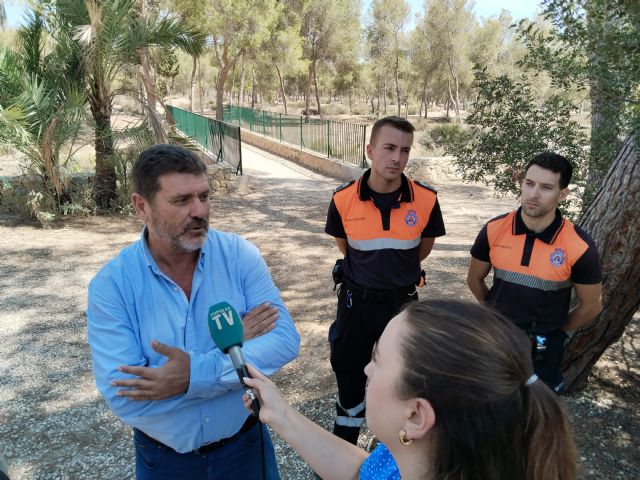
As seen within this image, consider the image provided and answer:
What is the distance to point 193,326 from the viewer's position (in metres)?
1.90

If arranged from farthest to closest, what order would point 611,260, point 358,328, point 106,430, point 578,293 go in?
point 106,430
point 611,260
point 358,328
point 578,293

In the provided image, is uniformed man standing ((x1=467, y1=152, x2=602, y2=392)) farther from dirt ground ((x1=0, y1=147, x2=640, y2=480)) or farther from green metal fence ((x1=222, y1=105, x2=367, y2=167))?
green metal fence ((x1=222, y1=105, x2=367, y2=167))

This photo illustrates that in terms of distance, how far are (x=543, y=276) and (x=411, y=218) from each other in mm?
881

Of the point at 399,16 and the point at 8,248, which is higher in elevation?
the point at 399,16

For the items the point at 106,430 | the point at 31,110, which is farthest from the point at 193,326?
the point at 31,110

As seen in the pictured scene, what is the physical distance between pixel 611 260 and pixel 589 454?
1253mm

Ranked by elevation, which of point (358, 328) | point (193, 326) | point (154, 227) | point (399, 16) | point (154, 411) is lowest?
point (358, 328)

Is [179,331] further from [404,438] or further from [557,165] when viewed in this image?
[557,165]

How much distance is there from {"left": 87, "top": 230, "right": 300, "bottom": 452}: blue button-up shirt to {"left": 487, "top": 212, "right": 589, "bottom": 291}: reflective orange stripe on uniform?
136 cm

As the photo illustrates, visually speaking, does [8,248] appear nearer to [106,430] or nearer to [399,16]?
[106,430]

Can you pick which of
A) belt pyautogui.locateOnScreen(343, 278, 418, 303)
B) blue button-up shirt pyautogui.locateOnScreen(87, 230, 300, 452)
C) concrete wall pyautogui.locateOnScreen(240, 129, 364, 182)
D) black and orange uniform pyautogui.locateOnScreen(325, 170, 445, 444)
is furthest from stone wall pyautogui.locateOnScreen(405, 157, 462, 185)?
blue button-up shirt pyautogui.locateOnScreen(87, 230, 300, 452)

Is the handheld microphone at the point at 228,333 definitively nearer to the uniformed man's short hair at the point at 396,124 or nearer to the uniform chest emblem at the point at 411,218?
the uniform chest emblem at the point at 411,218

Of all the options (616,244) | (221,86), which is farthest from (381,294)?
(221,86)

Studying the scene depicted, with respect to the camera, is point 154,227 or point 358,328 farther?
point 358,328
